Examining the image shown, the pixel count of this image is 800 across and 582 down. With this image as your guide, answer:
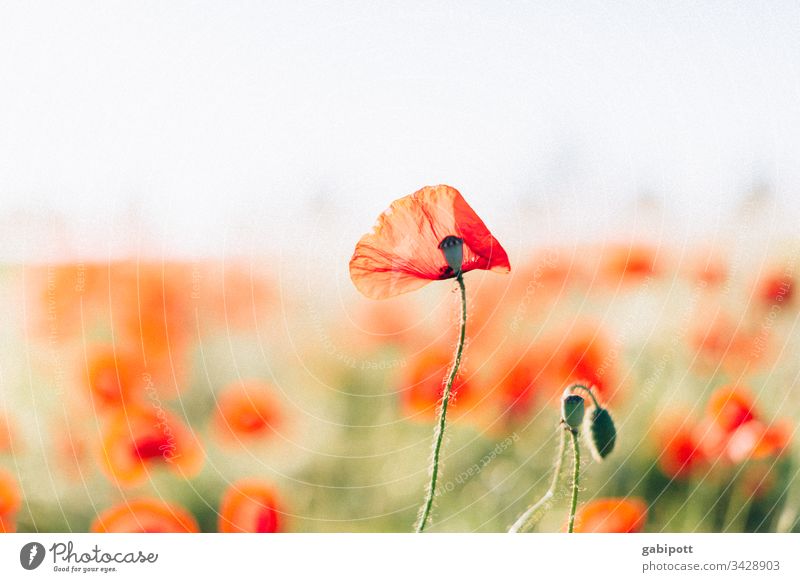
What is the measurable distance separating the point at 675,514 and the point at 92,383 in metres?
0.54

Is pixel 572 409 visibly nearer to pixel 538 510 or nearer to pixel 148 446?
pixel 538 510

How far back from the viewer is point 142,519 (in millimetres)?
722

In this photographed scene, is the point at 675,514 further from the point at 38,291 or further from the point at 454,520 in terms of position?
the point at 38,291

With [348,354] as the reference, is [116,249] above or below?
above

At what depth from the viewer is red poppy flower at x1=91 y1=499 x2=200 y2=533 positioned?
28.4 inches

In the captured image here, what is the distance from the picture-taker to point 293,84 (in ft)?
2.45

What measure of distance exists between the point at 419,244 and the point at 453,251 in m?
0.03

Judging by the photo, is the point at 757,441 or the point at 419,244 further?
the point at 757,441

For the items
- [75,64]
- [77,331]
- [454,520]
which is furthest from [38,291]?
[454,520]

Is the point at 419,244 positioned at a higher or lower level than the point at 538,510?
higher

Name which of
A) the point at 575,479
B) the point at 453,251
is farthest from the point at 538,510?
the point at 453,251

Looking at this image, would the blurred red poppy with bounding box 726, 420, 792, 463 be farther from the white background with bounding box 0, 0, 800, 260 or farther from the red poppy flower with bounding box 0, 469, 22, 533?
the red poppy flower with bounding box 0, 469, 22, 533
